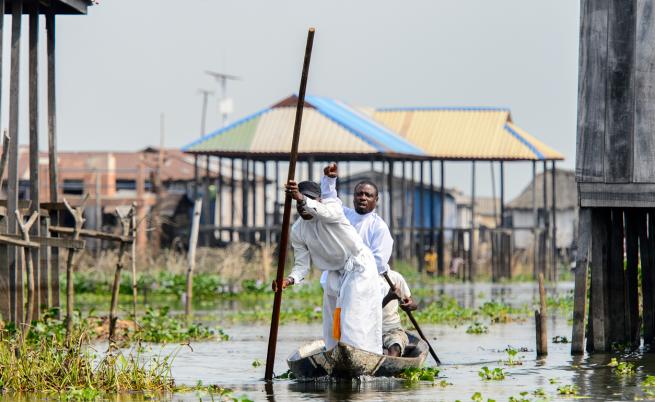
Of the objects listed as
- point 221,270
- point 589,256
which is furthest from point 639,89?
point 221,270

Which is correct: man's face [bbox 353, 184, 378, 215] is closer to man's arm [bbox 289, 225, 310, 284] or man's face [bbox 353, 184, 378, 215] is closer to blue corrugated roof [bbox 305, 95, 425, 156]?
man's arm [bbox 289, 225, 310, 284]

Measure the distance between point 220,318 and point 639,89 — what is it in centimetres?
1098

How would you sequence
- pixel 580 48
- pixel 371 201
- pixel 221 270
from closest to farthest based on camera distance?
pixel 371 201, pixel 580 48, pixel 221 270

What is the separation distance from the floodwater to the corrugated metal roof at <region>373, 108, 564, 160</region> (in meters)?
21.1

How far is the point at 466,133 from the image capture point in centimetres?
4291

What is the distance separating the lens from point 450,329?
68.0 ft

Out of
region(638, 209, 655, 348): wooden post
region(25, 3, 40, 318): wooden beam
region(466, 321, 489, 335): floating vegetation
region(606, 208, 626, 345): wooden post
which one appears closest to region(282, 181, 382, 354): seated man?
region(606, 208, 626, 345): wooden post

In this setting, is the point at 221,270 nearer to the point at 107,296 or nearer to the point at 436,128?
the point at 107,296

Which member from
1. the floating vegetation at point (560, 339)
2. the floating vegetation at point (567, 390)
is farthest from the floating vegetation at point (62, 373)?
the floating vegetation at point (560, 339)

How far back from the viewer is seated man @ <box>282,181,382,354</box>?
494 inches

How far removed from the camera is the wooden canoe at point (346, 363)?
40.9ft

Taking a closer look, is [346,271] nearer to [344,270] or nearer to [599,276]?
[344,270]

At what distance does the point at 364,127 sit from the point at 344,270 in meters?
27.1

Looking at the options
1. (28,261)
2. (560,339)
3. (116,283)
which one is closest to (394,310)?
(28,261)
